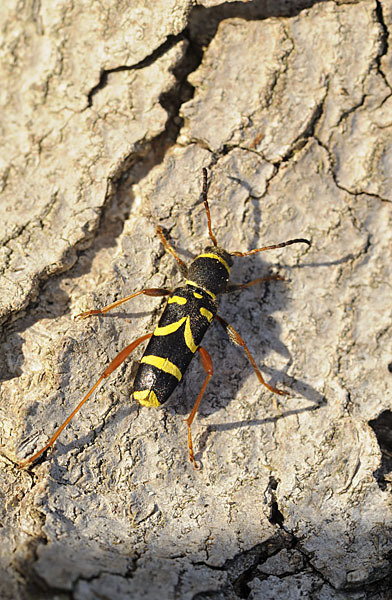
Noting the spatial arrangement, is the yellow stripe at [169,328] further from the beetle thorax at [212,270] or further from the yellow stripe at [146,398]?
the yellow stripe at [146,398]

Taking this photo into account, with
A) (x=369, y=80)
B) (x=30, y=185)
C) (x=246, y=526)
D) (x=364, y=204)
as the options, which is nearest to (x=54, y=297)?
(x=30, y=185)

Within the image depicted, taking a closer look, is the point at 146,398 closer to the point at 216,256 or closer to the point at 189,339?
the point at 189,339

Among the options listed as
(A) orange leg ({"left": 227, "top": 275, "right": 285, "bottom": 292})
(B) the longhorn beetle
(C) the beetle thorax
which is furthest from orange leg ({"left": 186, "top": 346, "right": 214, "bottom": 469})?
(A) orange leg ({"left": 227, "top": 275, "right": 285, "bottom": 292})

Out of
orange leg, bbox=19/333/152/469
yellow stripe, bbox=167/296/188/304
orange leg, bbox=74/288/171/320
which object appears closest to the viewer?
orange leg, bbox=19/333/152/469

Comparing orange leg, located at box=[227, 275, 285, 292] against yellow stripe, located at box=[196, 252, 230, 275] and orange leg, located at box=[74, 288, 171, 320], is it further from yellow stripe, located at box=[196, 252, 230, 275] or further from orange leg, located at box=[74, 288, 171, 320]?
orange leg, located at box=[74, 288, 171, 320]

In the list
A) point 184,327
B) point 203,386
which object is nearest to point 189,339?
point 184,327

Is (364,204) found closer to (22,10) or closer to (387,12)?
(387,12)
